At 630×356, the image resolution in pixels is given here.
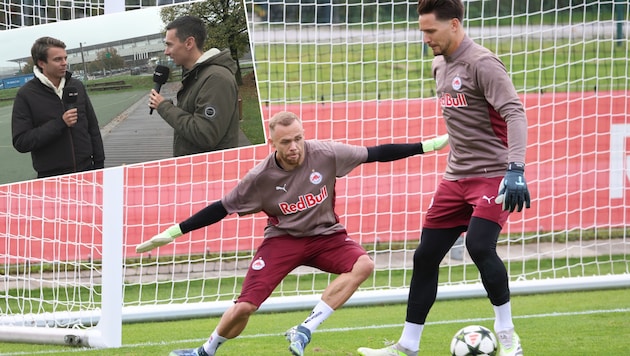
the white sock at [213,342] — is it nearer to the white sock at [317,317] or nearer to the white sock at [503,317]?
the white sock at [317,317]

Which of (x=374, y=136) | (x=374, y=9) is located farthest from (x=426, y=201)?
(x=374, y=9)

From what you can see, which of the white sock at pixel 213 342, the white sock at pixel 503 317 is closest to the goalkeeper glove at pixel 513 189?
the white sock at pixel 503 317

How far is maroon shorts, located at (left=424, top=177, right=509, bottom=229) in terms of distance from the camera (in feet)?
17.1

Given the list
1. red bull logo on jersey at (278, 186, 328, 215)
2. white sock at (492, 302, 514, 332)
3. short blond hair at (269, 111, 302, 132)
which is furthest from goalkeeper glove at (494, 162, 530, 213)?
short blond hair at (269, 111, 302, 132)

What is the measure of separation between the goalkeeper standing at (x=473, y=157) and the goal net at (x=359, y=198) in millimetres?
2598

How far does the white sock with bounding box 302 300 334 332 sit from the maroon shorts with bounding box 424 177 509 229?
713 mm

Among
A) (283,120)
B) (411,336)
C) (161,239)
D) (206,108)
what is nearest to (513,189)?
(411,336)

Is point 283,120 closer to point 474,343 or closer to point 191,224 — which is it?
point 191,224

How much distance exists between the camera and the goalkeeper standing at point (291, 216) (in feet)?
17.9

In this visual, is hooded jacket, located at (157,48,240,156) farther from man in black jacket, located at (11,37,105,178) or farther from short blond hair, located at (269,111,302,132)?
short blond hair, located at (269,111,302,132)

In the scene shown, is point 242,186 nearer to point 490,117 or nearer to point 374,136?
point 490,117

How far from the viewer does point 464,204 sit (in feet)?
17.8

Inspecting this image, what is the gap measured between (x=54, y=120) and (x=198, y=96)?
64cm

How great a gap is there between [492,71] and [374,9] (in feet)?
16.1
